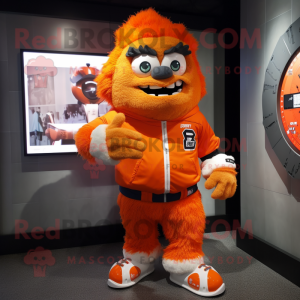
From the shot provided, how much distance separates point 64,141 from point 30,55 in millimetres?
705

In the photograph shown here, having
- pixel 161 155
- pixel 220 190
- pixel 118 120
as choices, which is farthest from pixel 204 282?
pixel 118 120

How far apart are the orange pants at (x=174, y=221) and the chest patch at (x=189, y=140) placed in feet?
0.99

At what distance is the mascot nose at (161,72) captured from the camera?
58.0 inches

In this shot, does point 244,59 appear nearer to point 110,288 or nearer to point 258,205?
point 258,205

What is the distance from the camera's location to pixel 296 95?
1693mm

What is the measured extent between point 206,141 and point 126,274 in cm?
94

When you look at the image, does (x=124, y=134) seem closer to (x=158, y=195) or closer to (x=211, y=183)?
(x=158, y=195)

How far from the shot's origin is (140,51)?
1522 millimetres

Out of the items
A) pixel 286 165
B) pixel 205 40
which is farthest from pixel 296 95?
pixel 205 40

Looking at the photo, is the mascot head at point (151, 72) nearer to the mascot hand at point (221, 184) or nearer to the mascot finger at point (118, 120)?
the mascot finger at point (118, 120)

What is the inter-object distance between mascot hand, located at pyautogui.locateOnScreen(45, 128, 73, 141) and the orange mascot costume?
2.45 ft

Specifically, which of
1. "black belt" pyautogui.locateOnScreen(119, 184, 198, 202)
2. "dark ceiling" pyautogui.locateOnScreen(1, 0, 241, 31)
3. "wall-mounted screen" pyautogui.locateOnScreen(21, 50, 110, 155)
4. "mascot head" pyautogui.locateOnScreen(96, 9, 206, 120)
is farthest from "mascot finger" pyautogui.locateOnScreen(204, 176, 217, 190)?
"dark ceiling" pyautogui.locateOnScreen(1, 0, 241, 31)

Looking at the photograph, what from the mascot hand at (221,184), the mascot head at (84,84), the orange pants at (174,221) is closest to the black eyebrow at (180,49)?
the mascot hand at (221,184)

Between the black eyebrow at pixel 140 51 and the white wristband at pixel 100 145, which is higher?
the black eyebrow at pixel 140 51
